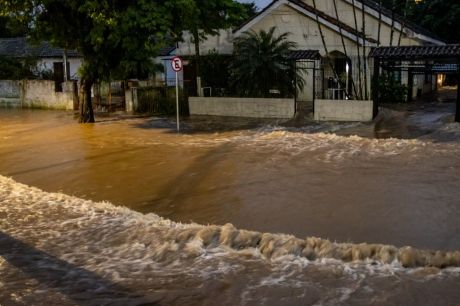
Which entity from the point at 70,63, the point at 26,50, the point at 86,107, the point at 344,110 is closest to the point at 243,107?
the point at 344,110

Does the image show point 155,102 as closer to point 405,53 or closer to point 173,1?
point 173,1

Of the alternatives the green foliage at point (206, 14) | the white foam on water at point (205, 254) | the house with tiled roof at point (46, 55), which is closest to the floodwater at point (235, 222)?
the white foam on water at point (205, 254)

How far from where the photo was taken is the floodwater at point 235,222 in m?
6.28

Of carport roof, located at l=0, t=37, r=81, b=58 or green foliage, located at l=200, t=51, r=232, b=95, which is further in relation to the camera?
carport roof, located at l=0, t=37, r=81, b=58

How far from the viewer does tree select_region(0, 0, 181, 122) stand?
56.7 ft

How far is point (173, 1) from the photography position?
17.9 metres

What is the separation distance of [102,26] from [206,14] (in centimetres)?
498

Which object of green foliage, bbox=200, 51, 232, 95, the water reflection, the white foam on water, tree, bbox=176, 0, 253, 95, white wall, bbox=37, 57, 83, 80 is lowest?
the white foam on water

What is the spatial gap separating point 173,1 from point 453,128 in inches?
391

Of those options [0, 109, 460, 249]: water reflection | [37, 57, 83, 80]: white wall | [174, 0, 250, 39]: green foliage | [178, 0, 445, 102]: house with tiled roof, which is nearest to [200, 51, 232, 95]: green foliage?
[174, 0, 250, 39]: green foliage

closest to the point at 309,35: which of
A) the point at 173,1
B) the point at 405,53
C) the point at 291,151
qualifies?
the point at 405,53

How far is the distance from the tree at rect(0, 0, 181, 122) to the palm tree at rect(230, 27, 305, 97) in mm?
4187

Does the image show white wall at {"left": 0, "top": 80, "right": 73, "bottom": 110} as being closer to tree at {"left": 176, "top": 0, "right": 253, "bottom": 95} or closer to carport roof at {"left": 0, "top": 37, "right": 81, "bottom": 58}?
carport roof at {"left": 0, "top": 37, "right": 81, "bottom": 58}

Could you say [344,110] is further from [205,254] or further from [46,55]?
[46,55]
